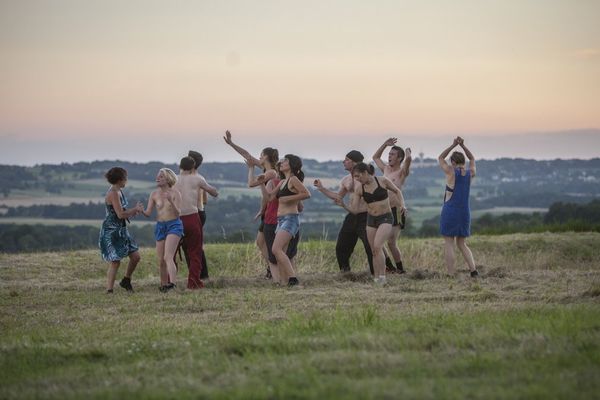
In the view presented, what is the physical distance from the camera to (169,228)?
14.8 metres

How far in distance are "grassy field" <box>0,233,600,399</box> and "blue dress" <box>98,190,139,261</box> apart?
0.66 metres

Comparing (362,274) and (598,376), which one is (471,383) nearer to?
(598,376)

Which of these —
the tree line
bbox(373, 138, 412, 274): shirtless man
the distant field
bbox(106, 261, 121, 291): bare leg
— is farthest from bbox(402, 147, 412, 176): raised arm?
the distant field

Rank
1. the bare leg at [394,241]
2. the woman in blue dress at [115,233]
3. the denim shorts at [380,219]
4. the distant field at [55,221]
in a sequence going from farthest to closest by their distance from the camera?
1. the distant field at [55,221]
2. the bare leg at [394,241]
3. the denim shorts at [380,219]
4. the woman in blue dress at [115,233]

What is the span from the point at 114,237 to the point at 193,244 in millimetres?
1258

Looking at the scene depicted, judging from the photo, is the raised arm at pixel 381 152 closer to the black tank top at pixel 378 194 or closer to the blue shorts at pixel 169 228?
the black tank top at pixel 378 194

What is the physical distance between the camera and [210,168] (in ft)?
244

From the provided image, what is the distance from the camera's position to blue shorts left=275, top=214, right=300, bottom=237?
1496 cm

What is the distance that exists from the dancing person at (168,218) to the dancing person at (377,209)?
2.77 metres

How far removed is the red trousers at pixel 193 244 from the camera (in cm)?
1510

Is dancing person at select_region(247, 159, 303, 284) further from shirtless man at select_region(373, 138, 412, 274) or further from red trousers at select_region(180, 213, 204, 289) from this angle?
shirtless man at select_region(373, 138, 412, 274)

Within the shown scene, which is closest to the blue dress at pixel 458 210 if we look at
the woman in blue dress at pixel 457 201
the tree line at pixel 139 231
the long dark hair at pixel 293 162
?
the woman in blue dress at pixel 457 201

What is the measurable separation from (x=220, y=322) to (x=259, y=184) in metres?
4.72

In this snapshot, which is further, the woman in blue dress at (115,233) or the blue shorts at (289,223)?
the blue shorts at (289,223)
